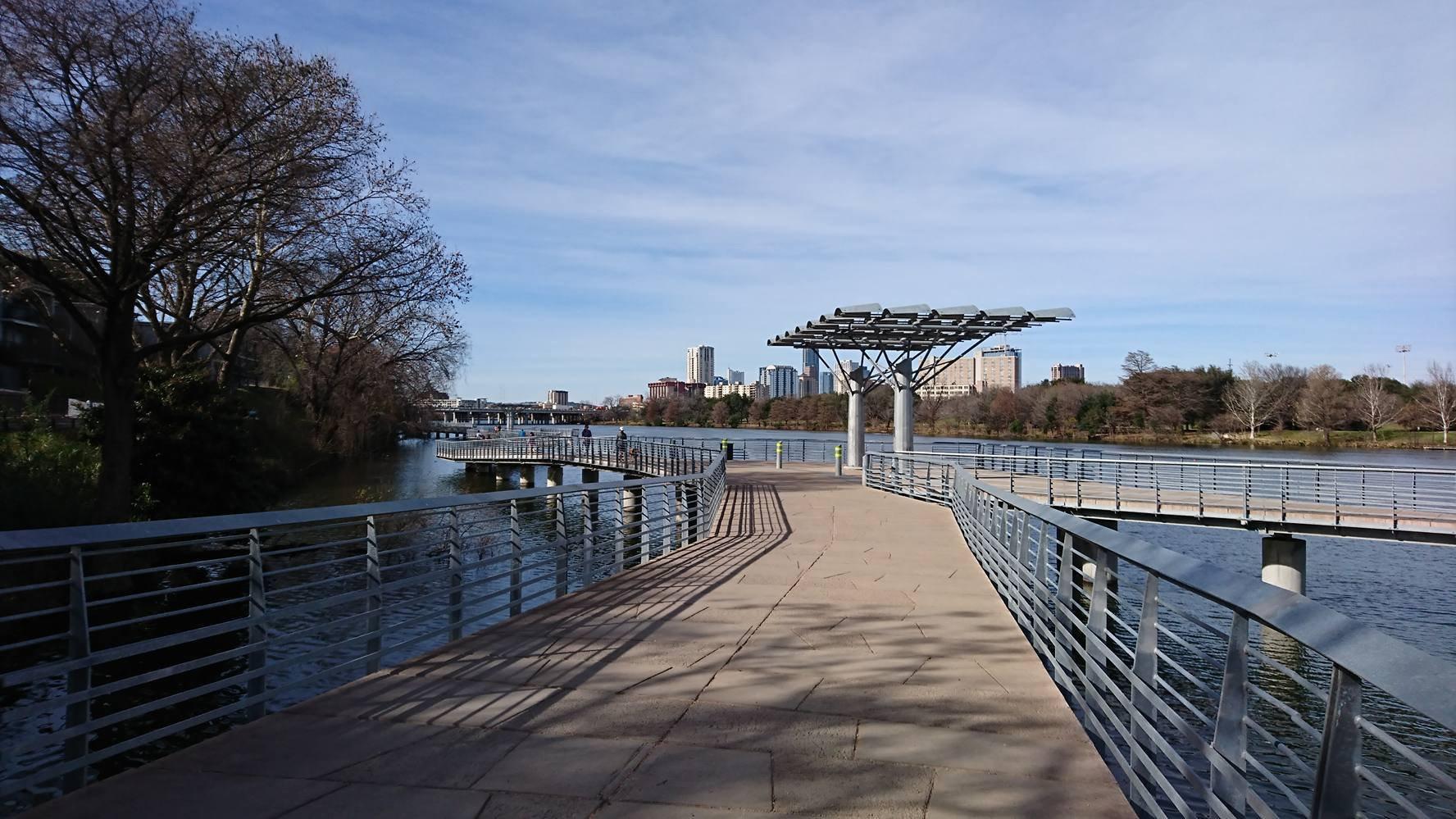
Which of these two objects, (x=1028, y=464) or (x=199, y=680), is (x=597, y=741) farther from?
(x=1028, y=464)

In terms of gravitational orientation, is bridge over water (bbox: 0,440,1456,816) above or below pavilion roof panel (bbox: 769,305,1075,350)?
below

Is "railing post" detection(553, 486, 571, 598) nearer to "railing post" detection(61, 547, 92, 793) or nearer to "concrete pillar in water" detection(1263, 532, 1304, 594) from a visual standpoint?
"railing post" detection(61, 547, 92, 793)

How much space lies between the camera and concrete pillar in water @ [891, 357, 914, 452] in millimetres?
30938

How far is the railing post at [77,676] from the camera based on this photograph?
420cm

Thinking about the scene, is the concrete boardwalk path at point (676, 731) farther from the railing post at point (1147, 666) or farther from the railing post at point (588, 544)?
the railing post at point (588, 544)

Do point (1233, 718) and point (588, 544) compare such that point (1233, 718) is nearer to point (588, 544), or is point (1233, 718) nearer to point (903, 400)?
point (588, 544)

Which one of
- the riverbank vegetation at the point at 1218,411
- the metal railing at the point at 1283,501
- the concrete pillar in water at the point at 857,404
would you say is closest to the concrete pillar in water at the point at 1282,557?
the metal railing at the point at 1283,501

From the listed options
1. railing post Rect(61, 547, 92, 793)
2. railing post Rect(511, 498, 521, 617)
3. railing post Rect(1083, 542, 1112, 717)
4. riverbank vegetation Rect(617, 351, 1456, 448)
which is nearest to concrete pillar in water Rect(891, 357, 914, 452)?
railing post Rect(511, 498, 521, 617)

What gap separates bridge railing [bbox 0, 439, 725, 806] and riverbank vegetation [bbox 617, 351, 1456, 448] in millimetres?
63317

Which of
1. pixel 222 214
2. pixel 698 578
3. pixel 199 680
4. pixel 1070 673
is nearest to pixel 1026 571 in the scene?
pixel 1070 673

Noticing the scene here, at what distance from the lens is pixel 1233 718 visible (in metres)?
3.07

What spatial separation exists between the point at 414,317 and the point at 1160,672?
21662 millimetres

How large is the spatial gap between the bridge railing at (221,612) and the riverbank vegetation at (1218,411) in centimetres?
6332

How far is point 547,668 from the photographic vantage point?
6336 millimetres
